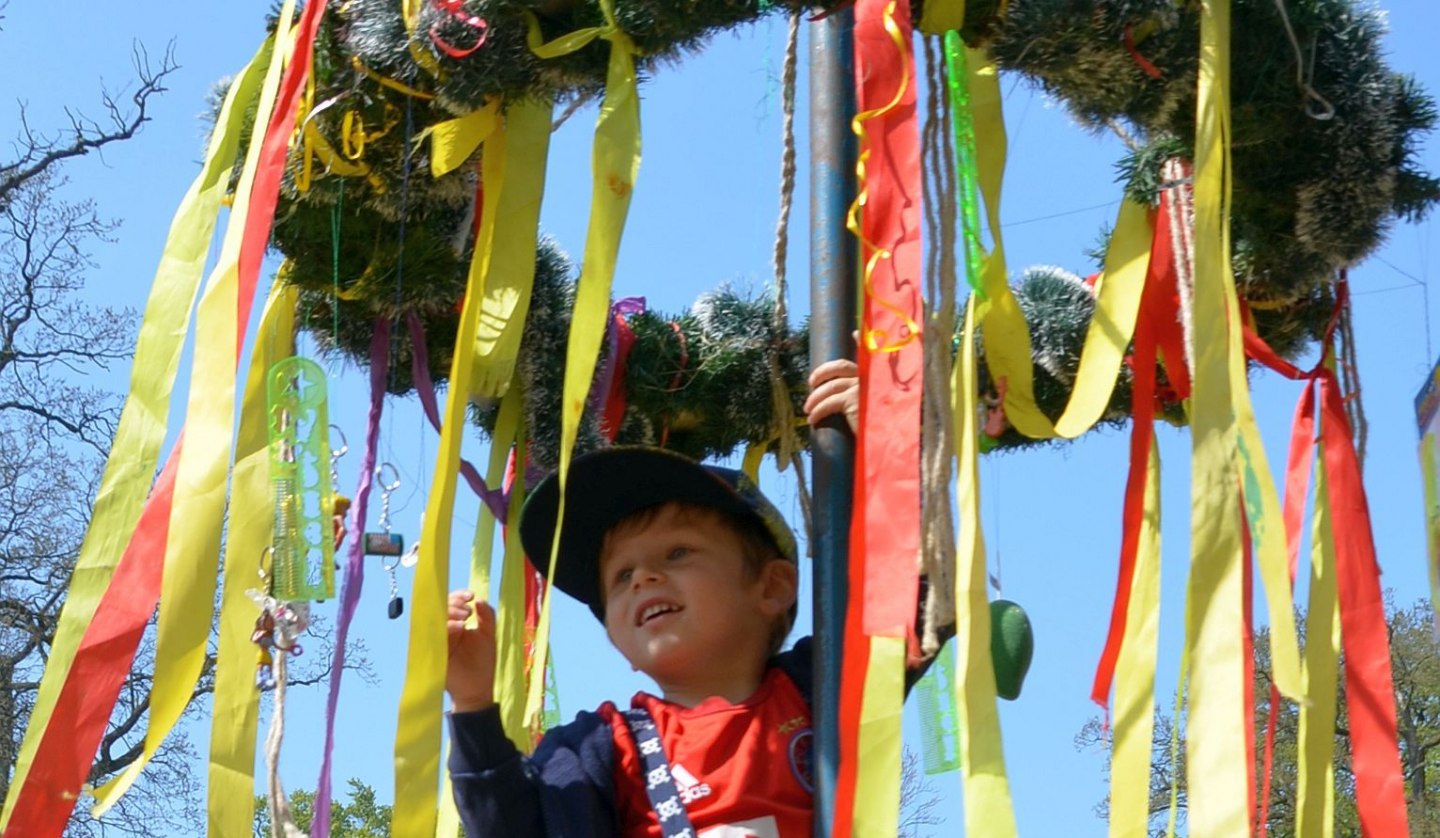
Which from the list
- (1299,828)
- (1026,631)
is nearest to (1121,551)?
(1026,631)

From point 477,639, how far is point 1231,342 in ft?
3.39

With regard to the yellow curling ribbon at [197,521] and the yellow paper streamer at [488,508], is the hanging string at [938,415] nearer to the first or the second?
the yellow curling ribbon at [197,521]

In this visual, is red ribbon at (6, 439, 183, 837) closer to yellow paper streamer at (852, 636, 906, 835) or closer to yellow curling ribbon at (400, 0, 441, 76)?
yellow curling ribbon at (400, 0, 441, 76)

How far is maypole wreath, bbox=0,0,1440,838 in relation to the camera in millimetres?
1892

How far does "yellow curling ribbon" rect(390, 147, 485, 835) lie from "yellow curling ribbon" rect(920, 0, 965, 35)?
2.59 feet

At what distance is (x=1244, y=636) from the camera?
5.97 ft

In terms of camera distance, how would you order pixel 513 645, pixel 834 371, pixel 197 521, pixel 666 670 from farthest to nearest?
pixel 513 645 < pixel 666 670 < pixel 834 371 < pixel 197 521

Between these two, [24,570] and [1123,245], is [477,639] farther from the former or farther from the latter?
[24,570]

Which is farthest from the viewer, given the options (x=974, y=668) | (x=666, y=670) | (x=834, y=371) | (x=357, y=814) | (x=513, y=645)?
(x=357, y=814)

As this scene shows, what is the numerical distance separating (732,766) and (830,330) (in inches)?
24.3

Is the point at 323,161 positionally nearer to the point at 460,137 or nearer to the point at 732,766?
the point at 460,137

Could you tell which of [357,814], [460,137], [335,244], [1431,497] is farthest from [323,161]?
[357,814]

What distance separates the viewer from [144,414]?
2225 mm

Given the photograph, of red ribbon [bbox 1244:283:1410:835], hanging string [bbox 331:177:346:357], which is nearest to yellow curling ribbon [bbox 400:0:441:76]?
hanging string [bbox 331:177:346:357]
